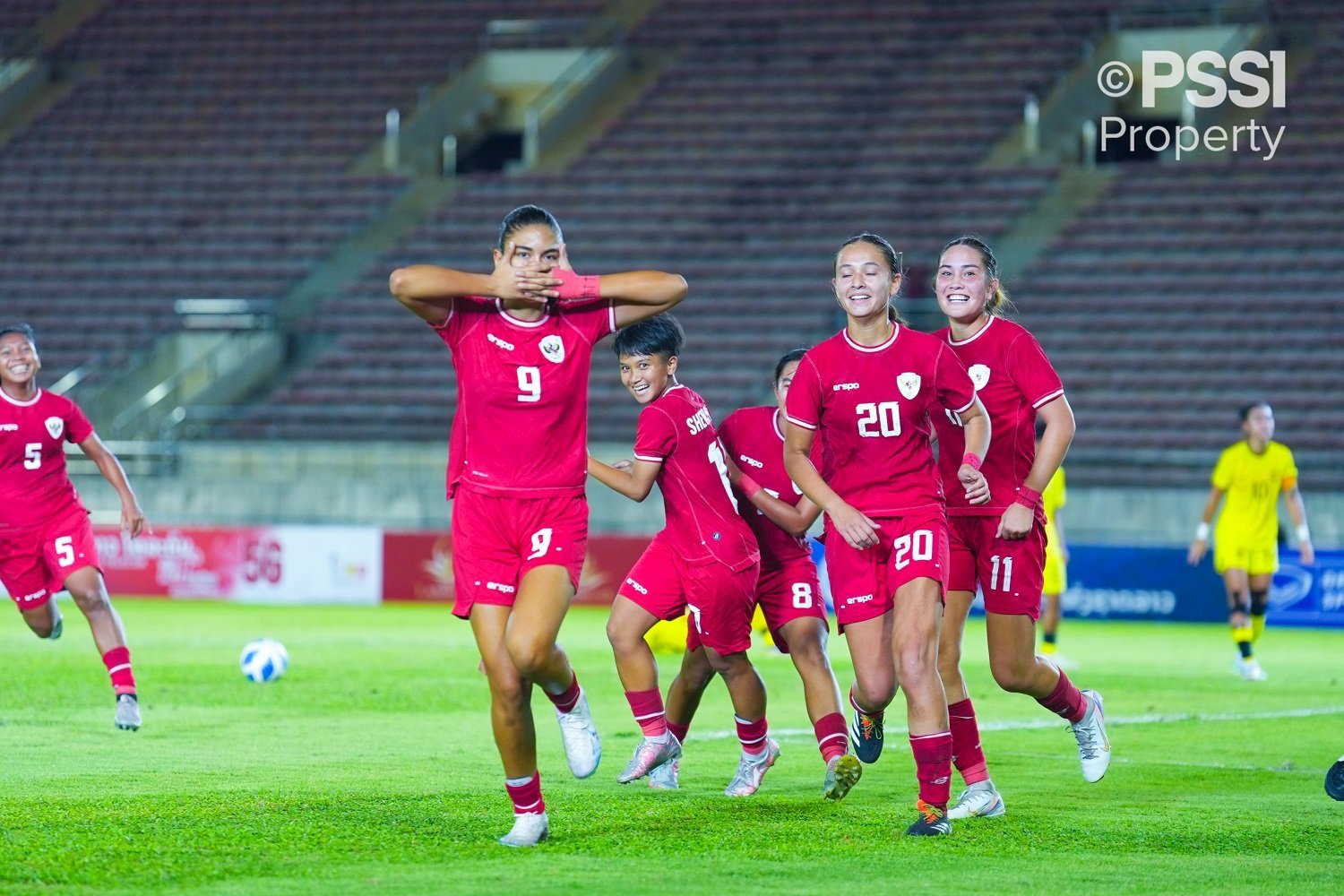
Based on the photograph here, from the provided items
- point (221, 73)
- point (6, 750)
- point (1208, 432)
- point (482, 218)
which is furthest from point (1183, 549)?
point (221, 73)

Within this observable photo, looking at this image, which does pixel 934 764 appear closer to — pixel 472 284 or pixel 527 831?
pixel 527 831

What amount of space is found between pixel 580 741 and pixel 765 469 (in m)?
1.89

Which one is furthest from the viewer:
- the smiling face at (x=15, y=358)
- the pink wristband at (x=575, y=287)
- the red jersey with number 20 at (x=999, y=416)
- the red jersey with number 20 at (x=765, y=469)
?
the smiling face at (x=15, y=358)

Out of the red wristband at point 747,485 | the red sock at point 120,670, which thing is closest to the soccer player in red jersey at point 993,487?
the red wristband at point 747,485

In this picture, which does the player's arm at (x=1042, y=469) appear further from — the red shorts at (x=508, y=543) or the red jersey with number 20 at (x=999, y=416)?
the red shorts at (x=508, y=543)

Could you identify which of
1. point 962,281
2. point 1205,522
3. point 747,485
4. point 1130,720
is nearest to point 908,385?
point 962,281

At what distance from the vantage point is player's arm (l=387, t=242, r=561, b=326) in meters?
6.94

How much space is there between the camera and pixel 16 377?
1129cm

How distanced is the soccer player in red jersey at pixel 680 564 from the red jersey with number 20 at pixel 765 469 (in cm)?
19

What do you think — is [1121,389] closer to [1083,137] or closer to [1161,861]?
[1083,137]

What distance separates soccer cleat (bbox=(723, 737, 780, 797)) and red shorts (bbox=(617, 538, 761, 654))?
498 millimetres

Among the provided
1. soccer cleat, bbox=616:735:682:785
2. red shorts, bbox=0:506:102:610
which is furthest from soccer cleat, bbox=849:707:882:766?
red shorts, bbox=0:506:102:610

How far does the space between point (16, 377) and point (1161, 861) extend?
7.48 metres

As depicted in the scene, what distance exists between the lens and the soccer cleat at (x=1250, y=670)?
15.5 metres
